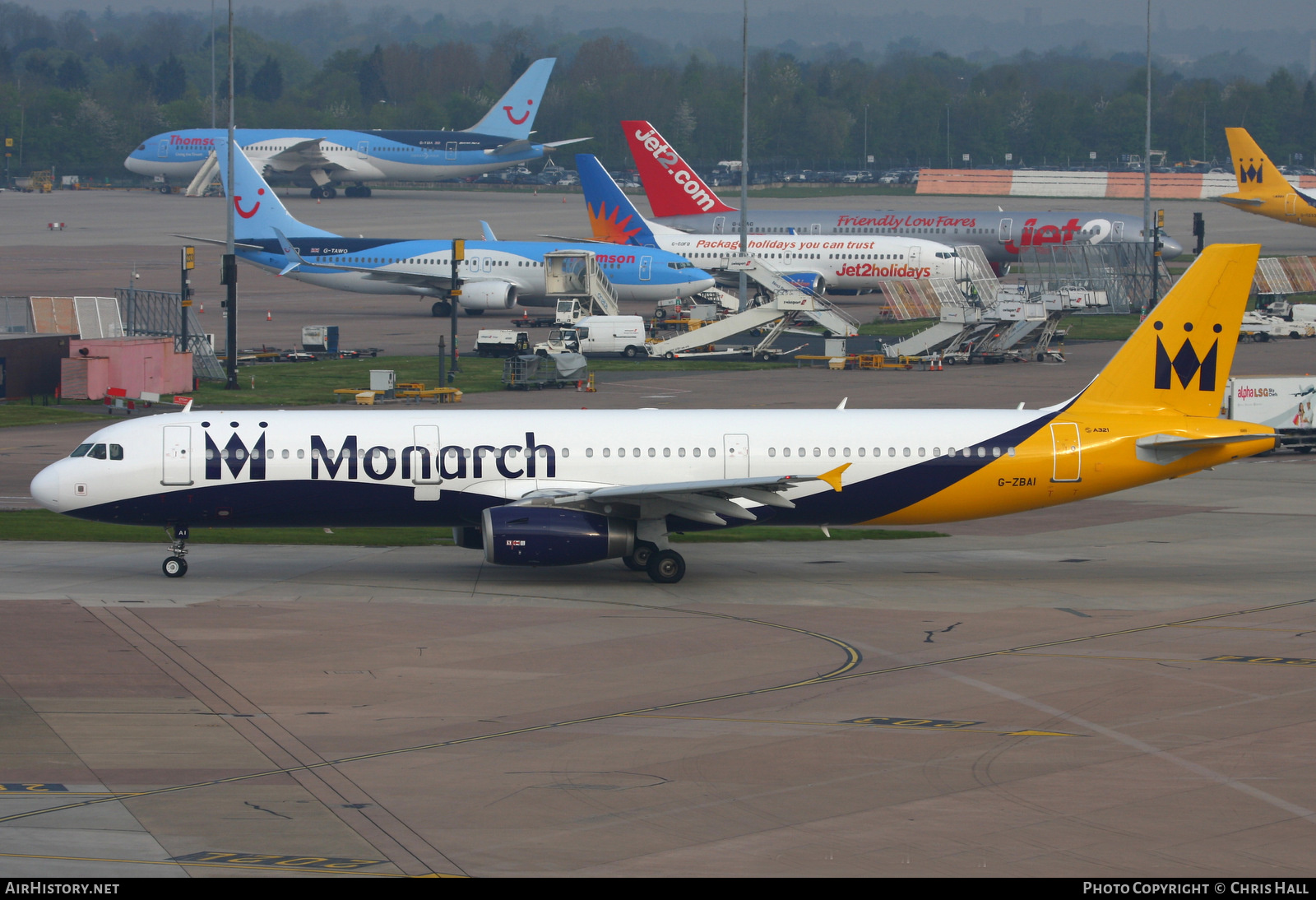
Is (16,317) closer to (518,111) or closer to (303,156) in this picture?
(303,156)

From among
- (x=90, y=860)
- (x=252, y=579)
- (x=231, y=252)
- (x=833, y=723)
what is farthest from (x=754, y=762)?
(x=231, y=252)

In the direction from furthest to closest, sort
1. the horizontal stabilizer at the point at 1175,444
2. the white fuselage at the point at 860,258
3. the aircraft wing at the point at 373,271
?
the white fuselage at the point at 860,258 < the aircraft wing at the point at 373,271 < the horizontal stabilizer at the point at 1175,444

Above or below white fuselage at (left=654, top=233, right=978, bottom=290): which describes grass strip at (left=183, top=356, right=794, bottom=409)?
below

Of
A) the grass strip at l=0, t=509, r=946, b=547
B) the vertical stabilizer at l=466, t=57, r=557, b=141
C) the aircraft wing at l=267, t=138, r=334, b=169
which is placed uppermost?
the vertical stabilizer at l=466, t=57, r=557, b=141

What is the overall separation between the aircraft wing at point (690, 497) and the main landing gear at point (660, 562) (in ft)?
3.15

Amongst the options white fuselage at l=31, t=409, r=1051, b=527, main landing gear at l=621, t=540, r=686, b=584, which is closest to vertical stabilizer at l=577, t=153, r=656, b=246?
white fuselage at l=31, t=409, r=1051, b=527

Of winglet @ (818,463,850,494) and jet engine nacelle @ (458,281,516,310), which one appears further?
jet engine nacelle @ (458,281,516,310)

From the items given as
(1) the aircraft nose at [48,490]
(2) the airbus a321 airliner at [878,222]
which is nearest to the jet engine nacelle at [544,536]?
(1) the aircraft nose at [48,490]

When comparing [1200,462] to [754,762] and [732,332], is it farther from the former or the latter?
[732,332]

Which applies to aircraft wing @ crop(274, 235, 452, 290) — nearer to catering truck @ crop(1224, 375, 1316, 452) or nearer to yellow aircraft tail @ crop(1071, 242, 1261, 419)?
catering truck @ crop(1224, 375, 1316, 452)

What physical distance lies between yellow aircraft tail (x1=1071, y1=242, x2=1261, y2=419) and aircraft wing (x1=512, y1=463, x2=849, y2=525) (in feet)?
25.3

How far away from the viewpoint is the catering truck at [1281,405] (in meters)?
55.0

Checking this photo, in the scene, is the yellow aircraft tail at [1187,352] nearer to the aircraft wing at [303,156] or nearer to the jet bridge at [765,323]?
the jet bridge at [765,323]

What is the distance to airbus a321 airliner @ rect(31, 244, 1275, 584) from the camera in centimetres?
3500
